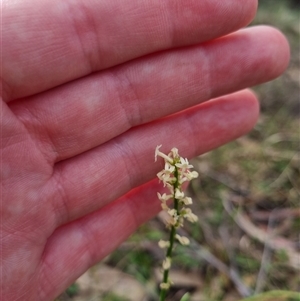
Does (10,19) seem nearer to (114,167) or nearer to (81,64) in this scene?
(81,64)

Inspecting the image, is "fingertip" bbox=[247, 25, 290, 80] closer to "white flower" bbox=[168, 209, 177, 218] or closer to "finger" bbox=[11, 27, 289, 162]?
"finger" bbox=[11, 27, 289, 162]

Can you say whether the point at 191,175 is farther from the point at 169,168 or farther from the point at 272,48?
the point at 272,48

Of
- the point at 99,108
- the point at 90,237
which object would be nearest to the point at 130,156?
the point at 99,108

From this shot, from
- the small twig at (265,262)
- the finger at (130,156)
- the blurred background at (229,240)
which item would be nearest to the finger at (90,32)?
the finger at (130,156)

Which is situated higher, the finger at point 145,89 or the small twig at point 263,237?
the finger at point 145,89

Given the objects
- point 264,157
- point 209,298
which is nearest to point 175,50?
point 209,298

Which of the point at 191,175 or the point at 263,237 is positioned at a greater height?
the point at 191,175

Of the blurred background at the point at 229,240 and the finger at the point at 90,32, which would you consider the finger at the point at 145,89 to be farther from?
the blurred background at the point at 229,240
